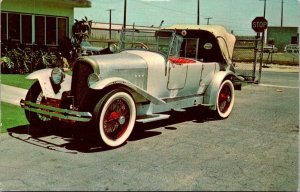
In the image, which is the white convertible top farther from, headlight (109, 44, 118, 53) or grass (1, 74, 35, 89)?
grass (1, 74, 35, 89)

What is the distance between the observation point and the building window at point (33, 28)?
14.8 meters

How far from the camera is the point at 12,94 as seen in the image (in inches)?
366

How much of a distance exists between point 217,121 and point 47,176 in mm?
4172

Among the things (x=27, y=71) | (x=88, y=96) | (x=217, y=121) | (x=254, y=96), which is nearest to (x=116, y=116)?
(x=88, y=96)

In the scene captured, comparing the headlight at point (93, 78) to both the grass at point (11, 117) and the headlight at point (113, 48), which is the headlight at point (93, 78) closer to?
the grass at point (11, 117)

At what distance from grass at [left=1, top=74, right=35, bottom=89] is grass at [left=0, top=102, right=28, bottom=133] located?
2.63m

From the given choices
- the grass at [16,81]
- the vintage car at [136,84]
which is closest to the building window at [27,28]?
the grass at [16,81]

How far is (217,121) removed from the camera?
24.9 ft

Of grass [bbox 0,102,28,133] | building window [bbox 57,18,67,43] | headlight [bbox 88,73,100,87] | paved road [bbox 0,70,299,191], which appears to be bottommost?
paved road [bbox 0,70,299,191]

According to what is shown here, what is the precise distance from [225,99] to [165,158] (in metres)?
3.51

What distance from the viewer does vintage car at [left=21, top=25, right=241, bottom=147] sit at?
5.43 meters

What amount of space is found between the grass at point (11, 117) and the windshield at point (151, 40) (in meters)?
2.24

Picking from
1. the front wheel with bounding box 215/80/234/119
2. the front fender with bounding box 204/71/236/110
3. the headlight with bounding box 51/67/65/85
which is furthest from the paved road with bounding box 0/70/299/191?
the headlight with bounding box 51/67/65/85

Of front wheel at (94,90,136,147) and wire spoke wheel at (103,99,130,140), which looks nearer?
front wheel at (94,90,136,147)
